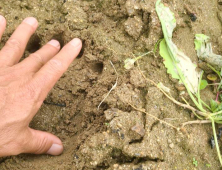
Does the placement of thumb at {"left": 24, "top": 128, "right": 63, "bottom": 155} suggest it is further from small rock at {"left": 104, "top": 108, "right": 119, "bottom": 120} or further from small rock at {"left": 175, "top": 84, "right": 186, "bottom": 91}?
small rock at {"left": 175, "top": 84, "right": 186, "bottom": 91}

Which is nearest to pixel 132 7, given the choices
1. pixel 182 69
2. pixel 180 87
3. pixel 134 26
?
pixel 134 26

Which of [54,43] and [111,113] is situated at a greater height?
[54,43]

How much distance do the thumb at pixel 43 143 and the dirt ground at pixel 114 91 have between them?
7cm

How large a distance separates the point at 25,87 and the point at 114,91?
2.29ft

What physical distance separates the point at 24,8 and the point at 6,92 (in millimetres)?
985

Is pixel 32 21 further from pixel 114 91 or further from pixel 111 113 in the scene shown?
pixel 111 113

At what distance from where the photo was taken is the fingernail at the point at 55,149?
2.06 m

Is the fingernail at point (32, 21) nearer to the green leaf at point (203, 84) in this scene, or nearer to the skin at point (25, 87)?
the skin at point (25, 87)

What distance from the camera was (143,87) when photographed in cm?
213

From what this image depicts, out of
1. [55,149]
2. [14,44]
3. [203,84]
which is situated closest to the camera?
[55,149]

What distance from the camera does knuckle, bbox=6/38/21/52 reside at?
7.09 ft

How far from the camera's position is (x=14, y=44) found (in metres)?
2.18

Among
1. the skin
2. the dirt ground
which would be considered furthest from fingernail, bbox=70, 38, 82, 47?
the dirt ground

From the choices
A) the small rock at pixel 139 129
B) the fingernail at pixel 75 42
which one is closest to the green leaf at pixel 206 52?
the small rock at pixel 139 129
